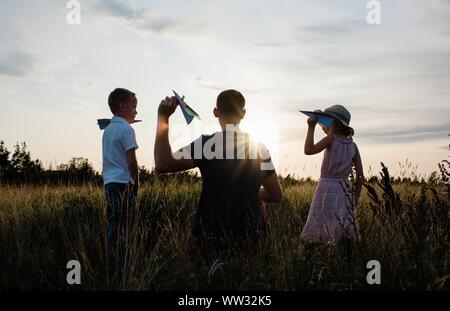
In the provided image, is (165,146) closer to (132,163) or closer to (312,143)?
(132,163)

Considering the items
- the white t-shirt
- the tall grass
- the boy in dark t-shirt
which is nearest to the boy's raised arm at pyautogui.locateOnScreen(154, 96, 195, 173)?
the boy in dark t-shirt

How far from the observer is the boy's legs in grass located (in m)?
4.13

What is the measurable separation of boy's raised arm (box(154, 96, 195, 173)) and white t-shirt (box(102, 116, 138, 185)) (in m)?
0.99

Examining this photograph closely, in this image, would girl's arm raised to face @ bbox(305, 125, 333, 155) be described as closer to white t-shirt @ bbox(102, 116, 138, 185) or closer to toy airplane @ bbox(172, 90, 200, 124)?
toy airplane @ bbox(172, 90, 200, 124)

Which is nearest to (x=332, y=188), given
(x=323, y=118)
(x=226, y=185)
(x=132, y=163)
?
(x=323, y=118)

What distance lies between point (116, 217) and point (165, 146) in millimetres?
1176

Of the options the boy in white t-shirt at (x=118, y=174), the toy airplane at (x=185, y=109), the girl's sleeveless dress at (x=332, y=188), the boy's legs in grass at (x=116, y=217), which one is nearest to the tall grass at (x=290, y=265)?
the boy's legs in grass at (x=116, y=217)

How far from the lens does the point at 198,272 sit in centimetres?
346

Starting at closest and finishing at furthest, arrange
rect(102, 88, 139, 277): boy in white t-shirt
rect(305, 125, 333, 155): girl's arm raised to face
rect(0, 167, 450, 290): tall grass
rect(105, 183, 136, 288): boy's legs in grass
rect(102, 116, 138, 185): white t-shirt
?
rect(0, 167, 450, 290): tall grass < rect(105, 183, 136, 288): boy's legs in grass < rect(102, 88, 139, 277): boy in white t-shirt < rect(102, 116, 138, 185): white t-shirt < rect(305, 125, 333, 155): girl's arm raised to face

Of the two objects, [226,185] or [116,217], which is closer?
[226,185]

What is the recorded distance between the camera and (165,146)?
11.4 feet

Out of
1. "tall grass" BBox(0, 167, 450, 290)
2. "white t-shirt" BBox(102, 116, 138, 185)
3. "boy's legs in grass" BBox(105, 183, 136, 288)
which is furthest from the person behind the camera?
"white t-shirt" BBox(102, 116, 138, 185)

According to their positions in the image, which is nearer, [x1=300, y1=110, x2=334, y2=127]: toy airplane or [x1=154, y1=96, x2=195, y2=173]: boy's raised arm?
[x1=154, y1=96, x2=195, y2=173]: boy's raised arm

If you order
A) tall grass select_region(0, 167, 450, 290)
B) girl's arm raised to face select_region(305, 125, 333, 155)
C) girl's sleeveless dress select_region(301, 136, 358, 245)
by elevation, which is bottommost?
tall grass select_region(0, 167, 450, 290)
